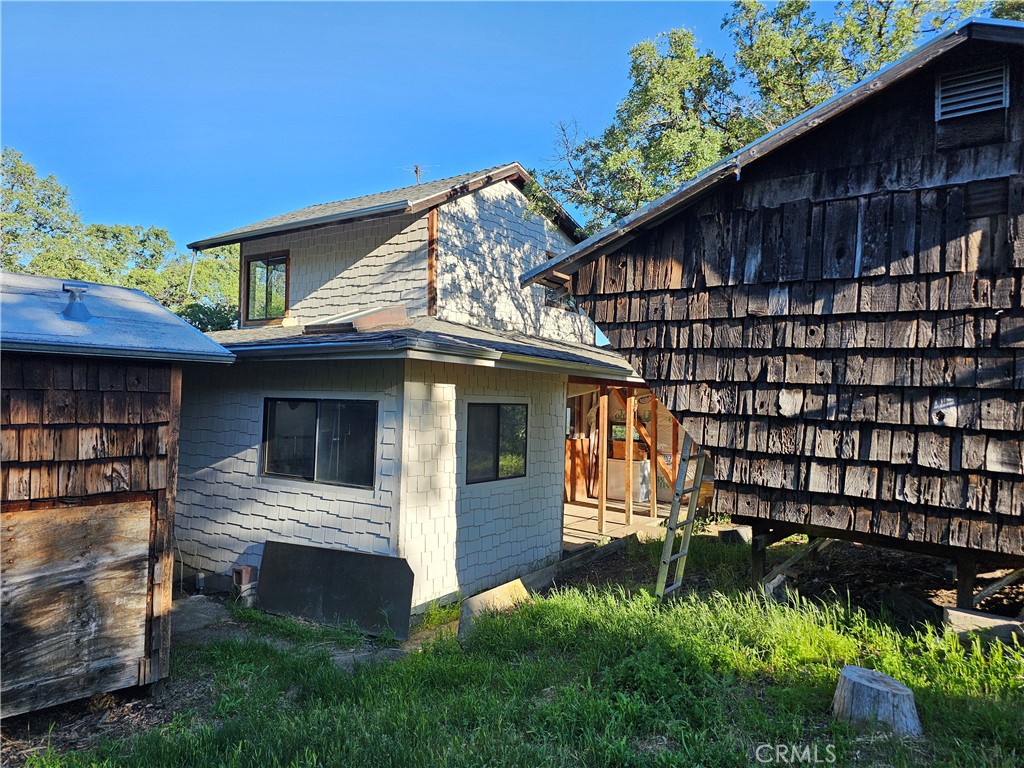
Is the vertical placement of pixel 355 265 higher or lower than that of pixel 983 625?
higher

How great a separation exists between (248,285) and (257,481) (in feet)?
14.8

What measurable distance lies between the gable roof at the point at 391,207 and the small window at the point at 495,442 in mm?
3208

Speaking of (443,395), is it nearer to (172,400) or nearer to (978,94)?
(172,400)

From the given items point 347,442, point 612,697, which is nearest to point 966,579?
point 612,697

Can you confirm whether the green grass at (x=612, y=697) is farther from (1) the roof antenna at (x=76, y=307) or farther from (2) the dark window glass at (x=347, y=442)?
(1) the roof antenna at (x=76, y=307)

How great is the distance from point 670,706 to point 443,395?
176 inches

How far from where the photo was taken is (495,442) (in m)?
8.15

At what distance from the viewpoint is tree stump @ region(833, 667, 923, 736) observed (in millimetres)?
3123

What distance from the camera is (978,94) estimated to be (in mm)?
4152

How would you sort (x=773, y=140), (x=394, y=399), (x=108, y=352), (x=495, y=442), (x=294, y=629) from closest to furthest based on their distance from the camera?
1. (x=108, y=352)
2. (x=773, y=140)
3. (x=294, y=629)
4. (x=394, y=399)
5. (x=495, y=442)

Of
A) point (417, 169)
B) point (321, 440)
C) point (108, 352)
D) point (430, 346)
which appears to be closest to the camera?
point (108, 352)

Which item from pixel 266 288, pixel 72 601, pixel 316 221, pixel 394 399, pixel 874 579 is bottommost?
pixel 874 579

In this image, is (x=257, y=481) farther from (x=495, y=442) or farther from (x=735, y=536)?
(x=735, y=536)

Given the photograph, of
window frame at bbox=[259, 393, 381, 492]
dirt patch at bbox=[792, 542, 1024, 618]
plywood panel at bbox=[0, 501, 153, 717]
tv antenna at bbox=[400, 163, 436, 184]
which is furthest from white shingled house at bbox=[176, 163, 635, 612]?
tv antenna at bbox=[400, 163, 436, 184]
